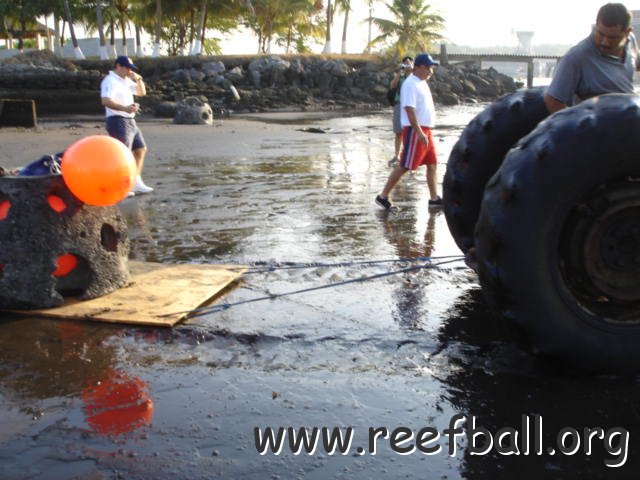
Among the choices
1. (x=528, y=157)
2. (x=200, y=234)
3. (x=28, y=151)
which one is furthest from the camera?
(x=28, y=151)

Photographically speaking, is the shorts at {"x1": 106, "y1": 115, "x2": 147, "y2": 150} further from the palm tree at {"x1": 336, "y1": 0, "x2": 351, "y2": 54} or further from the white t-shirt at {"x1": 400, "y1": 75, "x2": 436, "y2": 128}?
the palm tree at {"x1": 336, "y1": 0, "x2": 351, "y2": 54}

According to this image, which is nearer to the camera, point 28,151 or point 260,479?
point 260,479

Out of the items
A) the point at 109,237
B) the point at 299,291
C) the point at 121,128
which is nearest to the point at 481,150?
the point at 299,291

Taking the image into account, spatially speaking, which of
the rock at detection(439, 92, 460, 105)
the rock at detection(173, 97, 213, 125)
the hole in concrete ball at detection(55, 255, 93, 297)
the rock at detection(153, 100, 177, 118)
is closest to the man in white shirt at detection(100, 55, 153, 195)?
the hole in concrete ball at detection(55, 255, 93, 297)

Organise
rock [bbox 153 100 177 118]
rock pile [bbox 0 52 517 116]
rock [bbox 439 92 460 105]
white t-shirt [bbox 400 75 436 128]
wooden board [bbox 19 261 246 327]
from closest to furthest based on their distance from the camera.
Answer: wooden board [bbox 19 261 246 327] < white t-shirt [bbox 400 75 436 128] < rock [bbox 153 100 177 118] < rock pile [bbox 0 52 517 116] < rock [bbox 439 92 460 105]

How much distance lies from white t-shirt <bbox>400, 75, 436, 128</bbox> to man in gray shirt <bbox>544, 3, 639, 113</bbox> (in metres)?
3.90

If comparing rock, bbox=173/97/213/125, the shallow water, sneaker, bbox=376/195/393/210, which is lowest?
the shallow water

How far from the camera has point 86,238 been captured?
15.5ft

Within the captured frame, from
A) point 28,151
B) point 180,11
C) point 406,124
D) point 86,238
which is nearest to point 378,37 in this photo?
point 180,11

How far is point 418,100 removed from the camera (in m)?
7.95

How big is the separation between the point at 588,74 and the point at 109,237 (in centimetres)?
334

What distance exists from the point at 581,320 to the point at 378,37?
173 feet

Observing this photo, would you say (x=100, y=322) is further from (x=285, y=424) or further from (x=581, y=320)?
(x=581, y=320)

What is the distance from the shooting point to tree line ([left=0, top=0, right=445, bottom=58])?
4675cm
